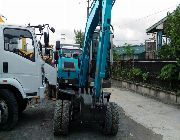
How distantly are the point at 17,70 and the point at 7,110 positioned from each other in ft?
3.58

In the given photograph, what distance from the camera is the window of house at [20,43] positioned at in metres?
9.38

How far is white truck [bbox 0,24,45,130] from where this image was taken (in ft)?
30.1

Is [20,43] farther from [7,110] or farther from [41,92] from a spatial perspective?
[7,110]

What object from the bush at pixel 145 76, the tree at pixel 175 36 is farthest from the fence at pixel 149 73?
the tree at pixel 175 36

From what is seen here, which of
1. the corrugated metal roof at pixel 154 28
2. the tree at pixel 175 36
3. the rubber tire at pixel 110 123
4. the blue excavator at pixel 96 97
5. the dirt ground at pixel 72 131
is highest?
the corrugated metal roof at pixel 154 28

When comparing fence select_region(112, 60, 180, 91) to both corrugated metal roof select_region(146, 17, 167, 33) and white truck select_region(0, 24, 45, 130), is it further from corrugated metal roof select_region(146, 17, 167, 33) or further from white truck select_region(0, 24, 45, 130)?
white truck select_region(0, 24, 45, 130)

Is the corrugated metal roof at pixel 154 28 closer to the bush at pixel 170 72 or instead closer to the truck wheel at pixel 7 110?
the bush at pixel 170 72

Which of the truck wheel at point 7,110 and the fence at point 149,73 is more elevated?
the fence at point 149,73

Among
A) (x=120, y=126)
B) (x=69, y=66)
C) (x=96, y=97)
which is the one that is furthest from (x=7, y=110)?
(x=69, y=66)

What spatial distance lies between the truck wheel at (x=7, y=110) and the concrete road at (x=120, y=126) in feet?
0.77

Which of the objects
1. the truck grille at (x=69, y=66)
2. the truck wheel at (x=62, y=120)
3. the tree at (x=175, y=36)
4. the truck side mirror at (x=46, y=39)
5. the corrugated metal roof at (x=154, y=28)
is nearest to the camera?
the truck wheel at (x=62, y=120)

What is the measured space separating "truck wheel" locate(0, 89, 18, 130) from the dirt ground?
0.76 ft

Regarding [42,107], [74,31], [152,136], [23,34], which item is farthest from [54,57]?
[74,31]

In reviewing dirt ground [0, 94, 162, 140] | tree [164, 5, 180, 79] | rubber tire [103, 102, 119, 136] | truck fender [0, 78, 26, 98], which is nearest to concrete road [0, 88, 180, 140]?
dirt ground [0, 94, 162, 140]
